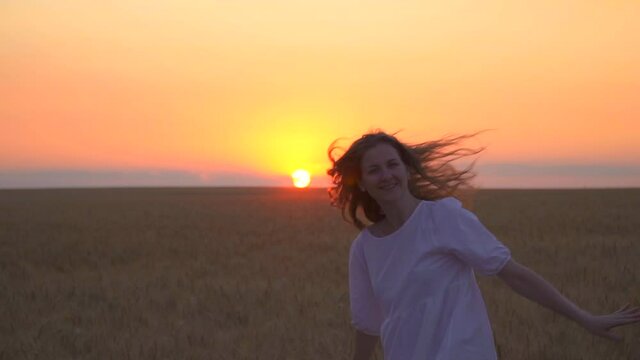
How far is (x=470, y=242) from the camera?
2.50 m

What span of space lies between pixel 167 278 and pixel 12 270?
3159 millimetres

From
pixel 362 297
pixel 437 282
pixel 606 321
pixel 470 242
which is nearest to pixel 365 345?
pixel 362 297

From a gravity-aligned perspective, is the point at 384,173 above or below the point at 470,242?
above

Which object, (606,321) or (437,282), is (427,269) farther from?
(606,321)

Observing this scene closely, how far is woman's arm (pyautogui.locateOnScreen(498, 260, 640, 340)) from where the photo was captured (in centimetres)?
249

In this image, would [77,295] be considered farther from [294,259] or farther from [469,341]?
[469,341]

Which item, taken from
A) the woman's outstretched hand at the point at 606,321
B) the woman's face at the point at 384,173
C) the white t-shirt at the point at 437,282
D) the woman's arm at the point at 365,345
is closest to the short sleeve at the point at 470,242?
the white t-shirt at the point at 437,282

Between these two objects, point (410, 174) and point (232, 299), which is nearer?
point (410, 174)

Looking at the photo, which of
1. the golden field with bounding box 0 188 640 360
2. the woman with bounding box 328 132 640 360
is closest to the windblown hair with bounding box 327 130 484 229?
the woman with bounding box 328 132 640 360

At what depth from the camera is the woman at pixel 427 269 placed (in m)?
2.50

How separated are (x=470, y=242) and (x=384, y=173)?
1.44 ft

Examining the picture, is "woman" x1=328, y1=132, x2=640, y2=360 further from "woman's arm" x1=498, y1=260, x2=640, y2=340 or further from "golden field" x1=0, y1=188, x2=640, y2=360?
"golden field" x1=0, y1=188, x2=640, y2=360

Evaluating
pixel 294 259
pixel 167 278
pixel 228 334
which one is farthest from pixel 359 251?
pixel 294 259

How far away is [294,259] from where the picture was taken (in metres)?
12.6
